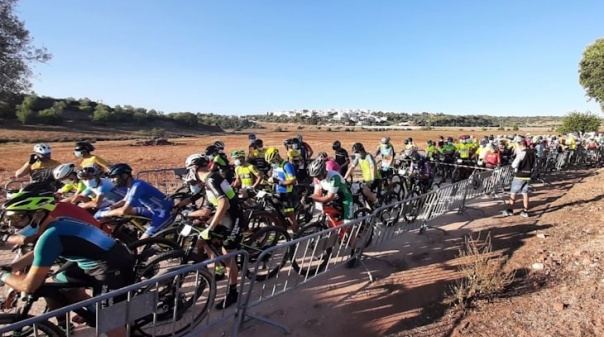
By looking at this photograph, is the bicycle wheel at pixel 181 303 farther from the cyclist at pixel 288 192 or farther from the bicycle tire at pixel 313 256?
the cyclist at pixel 288 192

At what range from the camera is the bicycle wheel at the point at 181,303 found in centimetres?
378

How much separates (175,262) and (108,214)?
4.68 feet

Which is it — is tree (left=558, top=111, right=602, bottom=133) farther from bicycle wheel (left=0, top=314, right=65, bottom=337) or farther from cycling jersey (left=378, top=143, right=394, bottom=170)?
bicycle wheel (left=0, top=314, right=65, bottom=337)

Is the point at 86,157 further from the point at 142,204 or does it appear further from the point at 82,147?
the point at 142,204

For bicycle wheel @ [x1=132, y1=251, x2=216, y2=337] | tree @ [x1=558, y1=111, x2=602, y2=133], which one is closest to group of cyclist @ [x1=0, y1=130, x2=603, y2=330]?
bicycle wheel @ [x1=132, y1=251, x2=216, y2=337]

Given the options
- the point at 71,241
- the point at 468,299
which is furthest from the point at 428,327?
the point at 71,241

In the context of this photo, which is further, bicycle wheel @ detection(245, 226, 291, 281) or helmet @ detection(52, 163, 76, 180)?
helmet @ detection(52, 163, 76, 180)

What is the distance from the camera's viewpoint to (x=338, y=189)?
5793 millimetres

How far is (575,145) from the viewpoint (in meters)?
20.1

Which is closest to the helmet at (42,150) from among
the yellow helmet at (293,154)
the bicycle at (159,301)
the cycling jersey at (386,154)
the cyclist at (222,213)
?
the bicycle at (159,301)

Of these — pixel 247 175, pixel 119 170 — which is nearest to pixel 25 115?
pixel 247 175

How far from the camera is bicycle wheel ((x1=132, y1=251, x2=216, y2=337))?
3.78 m

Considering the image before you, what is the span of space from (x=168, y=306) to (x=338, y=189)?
3071 millimetres

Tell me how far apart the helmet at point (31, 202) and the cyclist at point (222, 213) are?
1.77m
